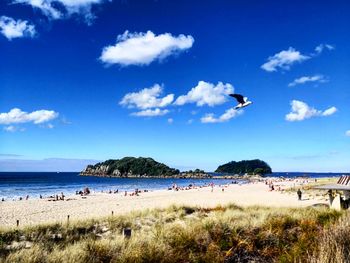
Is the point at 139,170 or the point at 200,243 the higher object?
the point at 139,170

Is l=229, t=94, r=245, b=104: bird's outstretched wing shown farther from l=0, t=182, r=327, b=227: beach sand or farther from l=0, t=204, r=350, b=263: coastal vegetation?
l=0, t=182, r=327, b=227: beach sand

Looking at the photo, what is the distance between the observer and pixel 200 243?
28.5ft

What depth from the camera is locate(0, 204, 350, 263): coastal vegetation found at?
7.12m

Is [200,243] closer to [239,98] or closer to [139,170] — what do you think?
[239,98]

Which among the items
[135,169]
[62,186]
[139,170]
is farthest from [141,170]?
[62,186]

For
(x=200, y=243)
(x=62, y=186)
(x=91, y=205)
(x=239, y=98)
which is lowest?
(x=91, y=205)

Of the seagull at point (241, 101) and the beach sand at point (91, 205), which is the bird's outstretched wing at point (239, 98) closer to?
the seagull at point (241, 101)

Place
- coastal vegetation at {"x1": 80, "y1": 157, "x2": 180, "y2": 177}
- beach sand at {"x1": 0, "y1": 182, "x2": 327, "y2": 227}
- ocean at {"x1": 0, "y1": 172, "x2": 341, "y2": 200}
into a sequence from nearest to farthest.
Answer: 1. beach sand at {"x1": 0, "y1": 182, "x2": 327, "y2": 227}
2. ocean at {"x1": 0, "y1": 172, "x2": 341, "y2": 200}
3. coastal vegetation at {"x1": 80, "y1": 157, "x2": 180, "y2": 177}

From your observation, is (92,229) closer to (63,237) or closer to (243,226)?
(63,237)

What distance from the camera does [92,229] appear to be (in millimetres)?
12820

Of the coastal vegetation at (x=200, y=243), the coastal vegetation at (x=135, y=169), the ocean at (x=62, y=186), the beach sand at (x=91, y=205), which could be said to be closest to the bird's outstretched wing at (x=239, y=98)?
the coastal vegetation at (x=200, y=243)

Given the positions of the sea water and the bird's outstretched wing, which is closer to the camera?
the bird's outstretched wing

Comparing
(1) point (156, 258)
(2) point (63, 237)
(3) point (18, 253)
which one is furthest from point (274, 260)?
(2) point (63, 237)

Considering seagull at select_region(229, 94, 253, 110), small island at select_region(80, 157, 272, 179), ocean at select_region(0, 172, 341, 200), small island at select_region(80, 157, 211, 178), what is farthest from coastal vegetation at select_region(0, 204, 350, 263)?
small island at select_region(80, 157, 272, 179)
